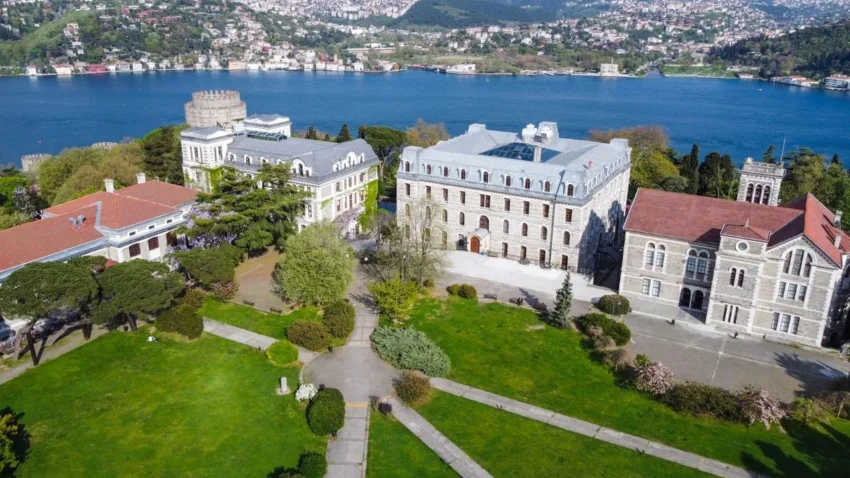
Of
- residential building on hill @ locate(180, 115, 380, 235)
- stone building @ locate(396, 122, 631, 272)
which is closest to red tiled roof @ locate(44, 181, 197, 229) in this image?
residential building on hill @ locate(180, 115, 380, 235)

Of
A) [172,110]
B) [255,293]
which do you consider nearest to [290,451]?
[255,293]

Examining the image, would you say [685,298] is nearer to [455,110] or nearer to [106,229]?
[106,229]

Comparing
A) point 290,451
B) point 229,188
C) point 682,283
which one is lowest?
point 290,451

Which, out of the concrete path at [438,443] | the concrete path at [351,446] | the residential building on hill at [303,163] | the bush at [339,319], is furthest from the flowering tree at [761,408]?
the residential building on hill at [303,163]

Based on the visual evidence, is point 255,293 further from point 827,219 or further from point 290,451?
point 827,219

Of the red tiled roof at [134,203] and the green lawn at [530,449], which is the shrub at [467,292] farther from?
the red tiled roof at [134,203]
